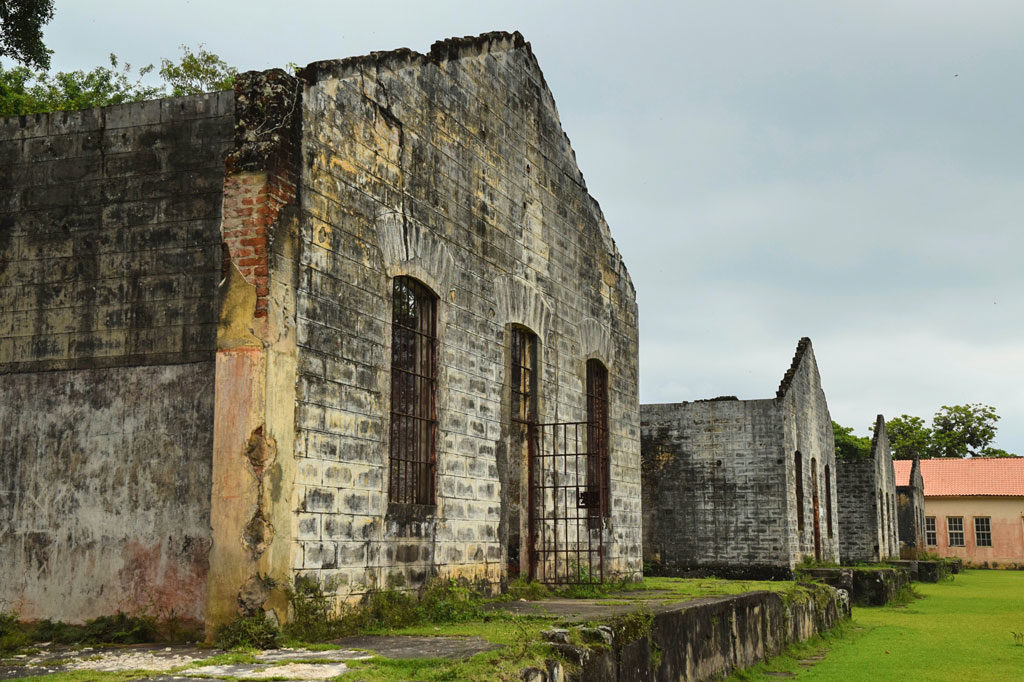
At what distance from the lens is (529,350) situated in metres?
12.8

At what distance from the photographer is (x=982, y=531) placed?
4756 centimetres

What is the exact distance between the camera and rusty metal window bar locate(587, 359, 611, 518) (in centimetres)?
1427

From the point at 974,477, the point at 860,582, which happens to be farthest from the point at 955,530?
the point at 860,582

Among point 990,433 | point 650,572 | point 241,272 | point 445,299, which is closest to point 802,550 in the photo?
point 650,572

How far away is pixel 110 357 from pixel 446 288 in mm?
3489

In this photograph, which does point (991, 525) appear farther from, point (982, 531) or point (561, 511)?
point (561, 511)

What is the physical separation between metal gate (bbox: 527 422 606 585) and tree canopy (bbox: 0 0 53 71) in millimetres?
15650

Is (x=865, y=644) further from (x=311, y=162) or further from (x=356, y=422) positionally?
(x=311, y=162)

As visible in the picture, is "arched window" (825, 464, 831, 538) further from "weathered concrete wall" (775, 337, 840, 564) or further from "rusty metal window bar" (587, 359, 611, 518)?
"rusty metal window bar" (587, 359, 611, 518)

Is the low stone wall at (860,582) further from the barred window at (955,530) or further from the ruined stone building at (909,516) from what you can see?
the barred window at (955,530)

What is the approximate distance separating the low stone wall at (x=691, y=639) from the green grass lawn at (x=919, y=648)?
295 millimetres

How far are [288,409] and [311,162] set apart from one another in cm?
214

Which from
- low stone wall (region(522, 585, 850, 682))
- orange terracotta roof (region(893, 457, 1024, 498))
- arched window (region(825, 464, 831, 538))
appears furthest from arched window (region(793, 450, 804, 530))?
orange terracotta roof (region(893, 457, 1024, 498))

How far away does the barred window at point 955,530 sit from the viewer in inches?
1889
